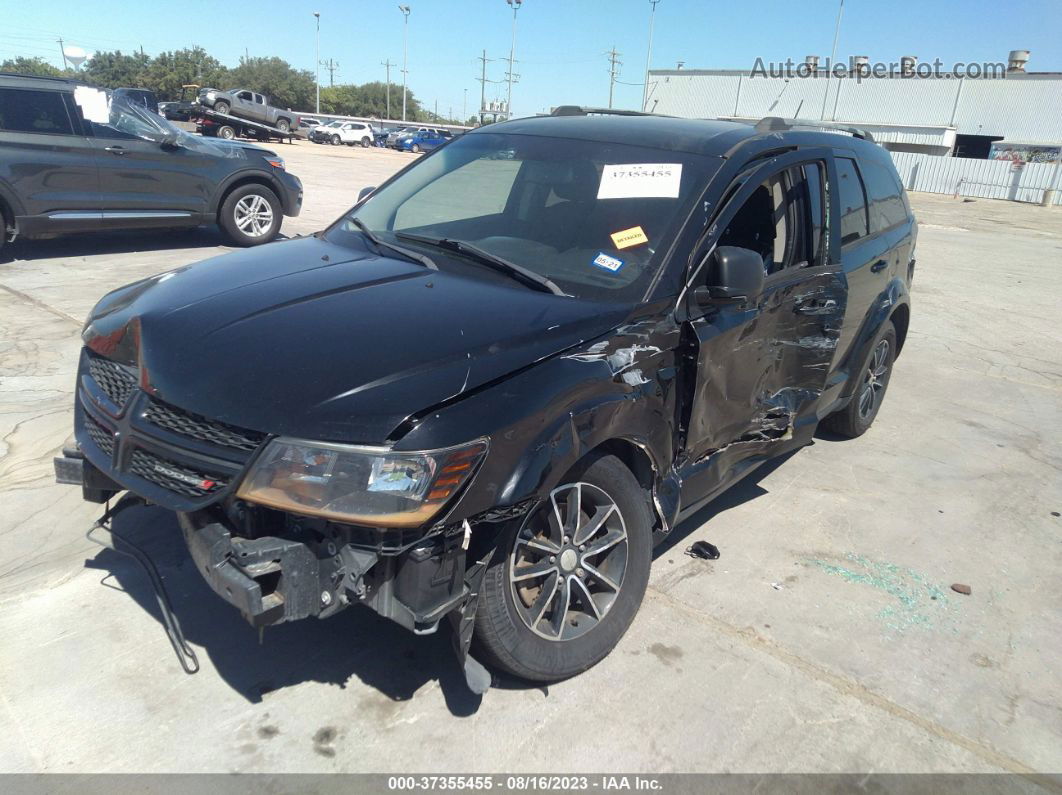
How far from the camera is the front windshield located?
3.19 metres

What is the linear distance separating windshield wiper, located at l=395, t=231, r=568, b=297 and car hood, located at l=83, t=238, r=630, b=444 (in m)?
0.07

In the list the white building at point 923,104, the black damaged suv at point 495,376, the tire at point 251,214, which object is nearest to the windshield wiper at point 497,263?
the black damaged suv at point 495,376

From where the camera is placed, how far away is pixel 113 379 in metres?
2.80

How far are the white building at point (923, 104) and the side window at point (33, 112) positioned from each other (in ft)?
149

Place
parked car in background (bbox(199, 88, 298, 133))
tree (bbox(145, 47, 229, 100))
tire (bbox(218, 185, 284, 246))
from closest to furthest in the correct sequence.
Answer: tire (bbox(218, 185, 284, 246)), parked car in background (bbox(199, 88, 298, 133)), tree (bbox(145, 47, 229, 100))

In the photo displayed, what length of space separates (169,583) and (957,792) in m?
2.93

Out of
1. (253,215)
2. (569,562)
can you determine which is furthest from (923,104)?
(569,562)

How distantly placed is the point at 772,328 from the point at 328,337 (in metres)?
2.07

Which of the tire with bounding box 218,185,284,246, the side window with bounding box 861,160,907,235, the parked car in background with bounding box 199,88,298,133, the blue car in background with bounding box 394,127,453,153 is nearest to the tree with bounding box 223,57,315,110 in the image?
the blue car in background with bounding box 394,127,453,153

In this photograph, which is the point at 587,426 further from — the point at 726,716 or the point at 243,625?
the point at 243,625

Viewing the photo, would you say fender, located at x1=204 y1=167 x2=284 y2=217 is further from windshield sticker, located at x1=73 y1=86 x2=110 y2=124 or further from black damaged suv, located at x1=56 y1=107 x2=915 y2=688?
black damaged suv, located at x1=56 y1=107 x2=915 y2=688

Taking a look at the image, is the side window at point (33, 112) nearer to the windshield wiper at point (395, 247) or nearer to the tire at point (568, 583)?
the windshield wiper at point (395, 247)

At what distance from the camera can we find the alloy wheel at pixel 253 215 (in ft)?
32.0

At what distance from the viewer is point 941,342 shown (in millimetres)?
8414
